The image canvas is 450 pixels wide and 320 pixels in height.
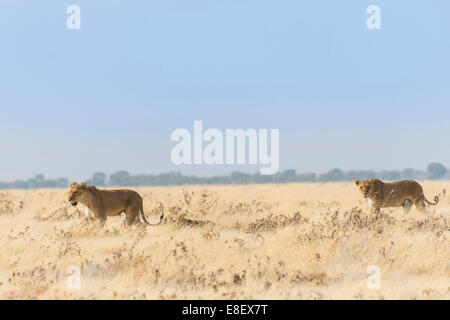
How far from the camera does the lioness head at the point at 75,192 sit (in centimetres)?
1366

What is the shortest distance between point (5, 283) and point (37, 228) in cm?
430

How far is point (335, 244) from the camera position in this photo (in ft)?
36.0

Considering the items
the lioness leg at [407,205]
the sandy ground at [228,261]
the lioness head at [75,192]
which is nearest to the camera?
the sandy ground at [228,261]

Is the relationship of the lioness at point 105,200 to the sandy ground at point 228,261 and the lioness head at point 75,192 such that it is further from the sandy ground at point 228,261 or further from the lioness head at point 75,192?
the sandy ground at point 228,261

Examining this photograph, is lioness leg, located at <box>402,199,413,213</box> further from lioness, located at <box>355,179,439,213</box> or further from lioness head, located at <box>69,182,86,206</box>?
lioness head, located at <box>69,182,86,206</box>

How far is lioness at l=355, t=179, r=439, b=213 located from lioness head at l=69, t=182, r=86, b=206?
7888 mm

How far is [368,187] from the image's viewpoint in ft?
55.1

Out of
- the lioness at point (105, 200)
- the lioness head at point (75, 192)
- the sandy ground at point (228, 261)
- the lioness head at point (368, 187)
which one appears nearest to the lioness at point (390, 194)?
the lioness head at point (368, 187)

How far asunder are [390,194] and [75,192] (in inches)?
369

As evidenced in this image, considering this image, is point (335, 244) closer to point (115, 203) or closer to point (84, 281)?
point (84, 281)

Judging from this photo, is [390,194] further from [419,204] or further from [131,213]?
[131,213]

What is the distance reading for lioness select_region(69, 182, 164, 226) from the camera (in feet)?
45.2

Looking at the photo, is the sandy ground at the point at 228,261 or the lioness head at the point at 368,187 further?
the lioness head at the point at 368,187

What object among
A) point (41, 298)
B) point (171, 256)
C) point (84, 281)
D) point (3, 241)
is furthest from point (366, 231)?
point (3, 241)
